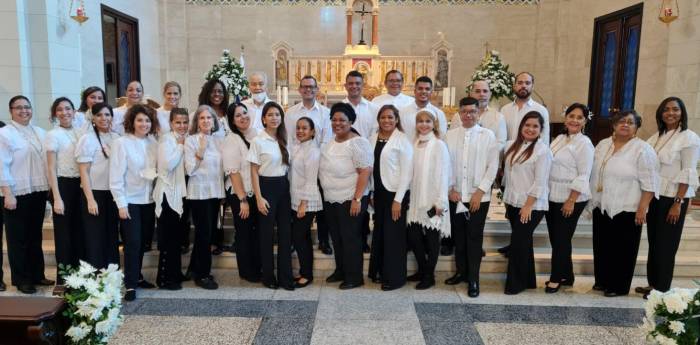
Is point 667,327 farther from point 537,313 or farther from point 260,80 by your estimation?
point 260,80

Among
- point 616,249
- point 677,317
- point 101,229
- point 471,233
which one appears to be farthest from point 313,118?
point 677,317

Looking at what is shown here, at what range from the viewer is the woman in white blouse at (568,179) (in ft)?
12.9

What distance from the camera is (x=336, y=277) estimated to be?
14.7ft

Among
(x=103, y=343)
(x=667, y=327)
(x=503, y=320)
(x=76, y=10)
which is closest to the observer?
(x=667, y=327)

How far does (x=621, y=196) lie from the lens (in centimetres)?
398

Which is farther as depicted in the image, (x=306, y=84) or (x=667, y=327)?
(x=306, y=84)

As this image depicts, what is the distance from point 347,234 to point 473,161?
1.21 metres

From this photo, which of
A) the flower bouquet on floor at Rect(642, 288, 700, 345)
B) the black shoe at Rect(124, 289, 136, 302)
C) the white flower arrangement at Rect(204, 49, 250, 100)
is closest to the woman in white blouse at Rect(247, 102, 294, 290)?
the black shoe at Rect(124, 289, 136, 302)

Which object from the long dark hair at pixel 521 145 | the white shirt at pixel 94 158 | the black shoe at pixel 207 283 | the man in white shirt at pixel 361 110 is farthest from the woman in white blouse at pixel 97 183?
the long dark hair at pixel 521 145

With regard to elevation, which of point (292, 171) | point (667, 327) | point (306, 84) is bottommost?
point (667, 327)

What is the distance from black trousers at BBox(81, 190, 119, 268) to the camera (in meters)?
3.97

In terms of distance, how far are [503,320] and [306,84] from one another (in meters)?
2.67

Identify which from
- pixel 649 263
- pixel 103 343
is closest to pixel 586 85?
pixel 649 263

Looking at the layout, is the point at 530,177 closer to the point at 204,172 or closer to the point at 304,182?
the point at 304,182
